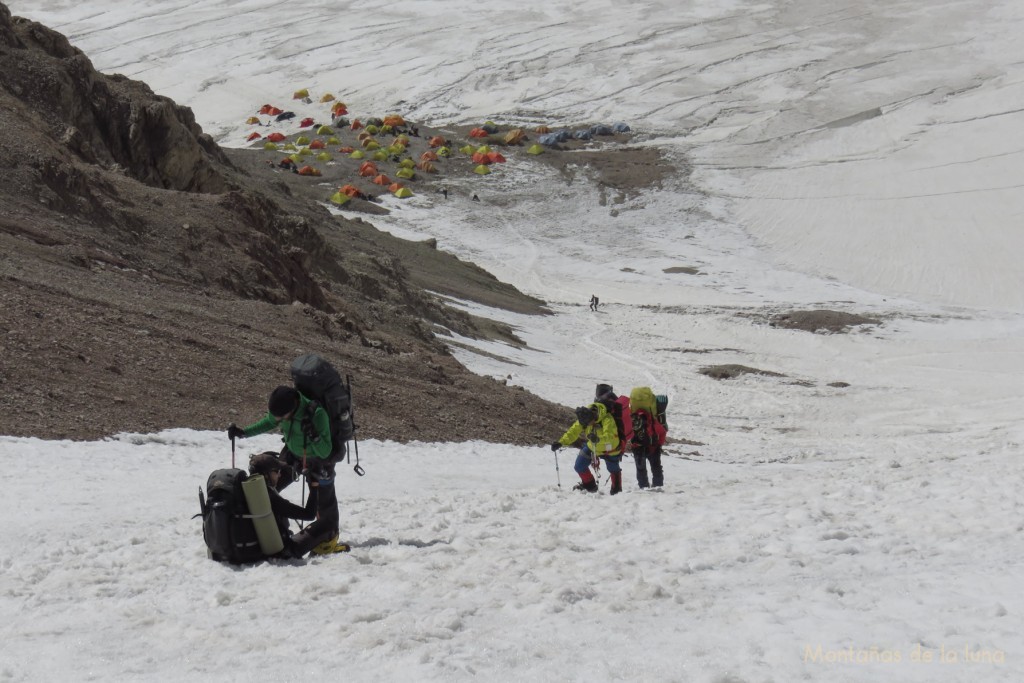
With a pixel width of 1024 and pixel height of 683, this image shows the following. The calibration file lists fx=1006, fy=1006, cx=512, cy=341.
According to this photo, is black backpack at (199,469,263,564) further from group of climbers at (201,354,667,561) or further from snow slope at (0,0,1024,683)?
snow slope at (0,0,1024,683)

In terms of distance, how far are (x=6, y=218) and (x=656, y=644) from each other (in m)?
16.8

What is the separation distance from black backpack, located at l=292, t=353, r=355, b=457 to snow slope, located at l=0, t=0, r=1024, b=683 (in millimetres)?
913

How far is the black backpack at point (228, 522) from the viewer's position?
267 inches

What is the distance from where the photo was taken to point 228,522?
268 inches

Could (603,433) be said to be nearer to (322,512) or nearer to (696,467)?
(322,512)

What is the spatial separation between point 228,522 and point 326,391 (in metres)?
1.10

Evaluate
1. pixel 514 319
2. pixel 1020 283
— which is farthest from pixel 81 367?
pixel 1020 283

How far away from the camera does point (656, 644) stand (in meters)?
5.38

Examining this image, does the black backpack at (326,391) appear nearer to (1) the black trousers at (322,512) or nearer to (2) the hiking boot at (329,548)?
(1) the black trousers at (322,512)

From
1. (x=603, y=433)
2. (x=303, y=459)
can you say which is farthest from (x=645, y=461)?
(x=303, y=459)

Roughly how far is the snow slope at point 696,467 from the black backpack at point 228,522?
20cm

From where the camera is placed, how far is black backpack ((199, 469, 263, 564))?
6.78 metres

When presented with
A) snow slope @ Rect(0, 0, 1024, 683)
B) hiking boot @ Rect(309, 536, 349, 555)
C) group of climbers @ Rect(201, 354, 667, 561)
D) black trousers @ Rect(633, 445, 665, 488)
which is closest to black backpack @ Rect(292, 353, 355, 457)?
group of climbers @ Rect(201, 354, 667, 561)

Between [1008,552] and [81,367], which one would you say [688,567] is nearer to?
[1008,552]
